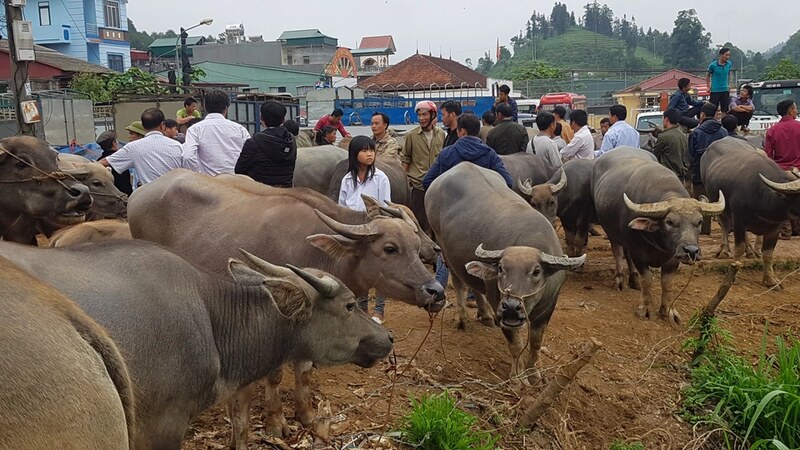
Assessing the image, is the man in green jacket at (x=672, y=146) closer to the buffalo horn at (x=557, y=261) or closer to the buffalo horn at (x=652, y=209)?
the buffalo horn at (x=652, y=209)

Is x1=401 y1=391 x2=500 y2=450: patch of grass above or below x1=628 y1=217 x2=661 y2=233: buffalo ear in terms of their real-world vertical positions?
below

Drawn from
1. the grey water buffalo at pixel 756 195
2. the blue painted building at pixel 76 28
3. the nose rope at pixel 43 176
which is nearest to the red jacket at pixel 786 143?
Answer: the grey water buffalo at pixel 756 195

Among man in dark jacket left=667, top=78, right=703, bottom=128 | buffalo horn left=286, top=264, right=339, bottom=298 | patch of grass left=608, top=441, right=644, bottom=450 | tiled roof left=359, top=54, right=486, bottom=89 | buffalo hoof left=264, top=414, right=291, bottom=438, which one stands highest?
tiled roof left=359, top=54, right=486, bottom=89

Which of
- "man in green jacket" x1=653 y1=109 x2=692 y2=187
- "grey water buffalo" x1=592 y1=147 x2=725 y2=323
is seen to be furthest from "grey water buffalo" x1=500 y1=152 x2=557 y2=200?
"man in green jacket" x1=653 y1=109 x2=692 y2=187

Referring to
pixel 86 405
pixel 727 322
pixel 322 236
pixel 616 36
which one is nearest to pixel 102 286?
pixel 86 405

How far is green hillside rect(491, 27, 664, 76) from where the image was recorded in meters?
90.1

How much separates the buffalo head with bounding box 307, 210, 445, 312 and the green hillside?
7982 cm

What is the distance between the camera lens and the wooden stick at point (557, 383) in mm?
4824

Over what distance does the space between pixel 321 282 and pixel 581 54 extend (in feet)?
337

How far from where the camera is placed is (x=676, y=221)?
24.5ft

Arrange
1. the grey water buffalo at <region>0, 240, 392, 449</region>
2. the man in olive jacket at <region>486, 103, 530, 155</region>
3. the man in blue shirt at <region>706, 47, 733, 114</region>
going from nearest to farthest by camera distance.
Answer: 1. the grey water buffalo at <region>0, 240, 392, 449</region>
2. the man in olive jacket at <region>486, 103, 530, 155</region>
3. the man in blue shirt at <region>706, 47, 733, 114</region>

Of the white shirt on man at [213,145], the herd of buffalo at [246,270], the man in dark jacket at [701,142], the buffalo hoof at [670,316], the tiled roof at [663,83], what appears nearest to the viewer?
the herd of buffalo at [246,270]

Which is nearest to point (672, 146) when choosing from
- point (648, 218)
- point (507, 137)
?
point (507, 137)

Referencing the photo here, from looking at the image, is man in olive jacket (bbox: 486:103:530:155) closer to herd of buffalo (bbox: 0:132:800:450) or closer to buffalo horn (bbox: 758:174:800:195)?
herd of buffalo (bbox: 0:132:800:450)
